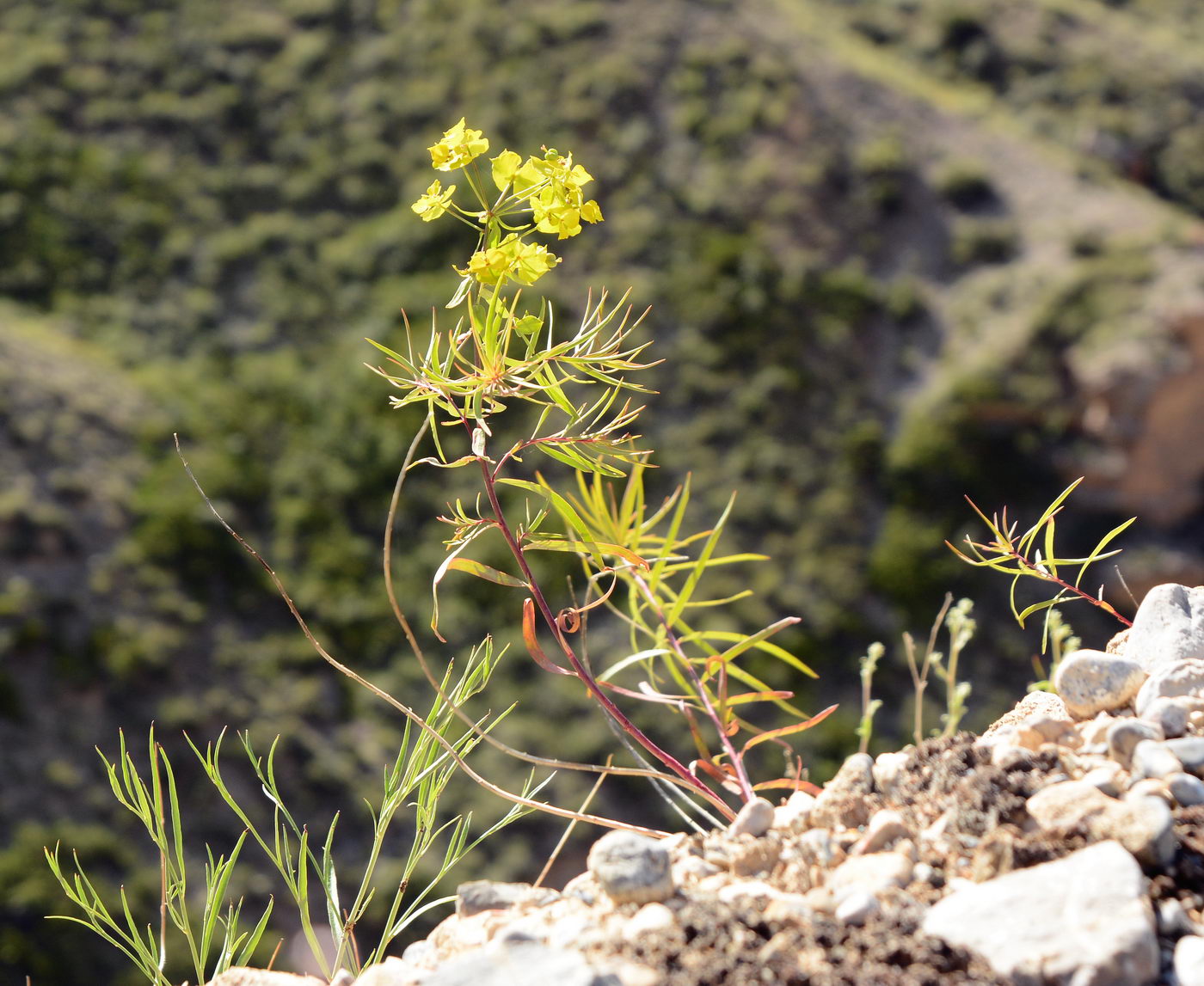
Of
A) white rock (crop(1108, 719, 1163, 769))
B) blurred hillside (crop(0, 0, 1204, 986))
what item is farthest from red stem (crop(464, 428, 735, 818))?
blurred hillside (crop(0, 0, 1204, 986))

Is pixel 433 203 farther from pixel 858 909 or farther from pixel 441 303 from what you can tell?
pixel 441 303

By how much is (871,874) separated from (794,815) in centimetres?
21

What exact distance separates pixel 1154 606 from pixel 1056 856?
67 centimetres

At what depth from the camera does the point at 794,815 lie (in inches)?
62.3

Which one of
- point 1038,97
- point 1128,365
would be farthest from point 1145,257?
point 1038,97

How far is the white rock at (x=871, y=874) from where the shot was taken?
1.36 metres

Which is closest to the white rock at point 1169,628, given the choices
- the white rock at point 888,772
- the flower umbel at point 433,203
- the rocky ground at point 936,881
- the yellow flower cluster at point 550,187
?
the rocky ground at point 936,881

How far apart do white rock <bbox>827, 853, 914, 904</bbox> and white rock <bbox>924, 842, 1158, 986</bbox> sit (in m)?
0.07

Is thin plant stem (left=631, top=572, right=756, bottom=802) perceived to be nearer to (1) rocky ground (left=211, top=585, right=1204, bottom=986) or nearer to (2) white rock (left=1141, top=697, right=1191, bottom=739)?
(1) rocky ground (left=211, top=585, right=1204, bottom=986)

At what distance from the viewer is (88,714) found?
9.70m

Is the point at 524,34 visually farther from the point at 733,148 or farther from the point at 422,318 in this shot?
the point at 422,318

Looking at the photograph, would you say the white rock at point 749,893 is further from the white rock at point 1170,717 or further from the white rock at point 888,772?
the white rock at point 1170,717

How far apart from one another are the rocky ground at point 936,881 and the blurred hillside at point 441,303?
8.66 metres

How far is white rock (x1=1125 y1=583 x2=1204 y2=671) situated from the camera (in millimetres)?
1744
